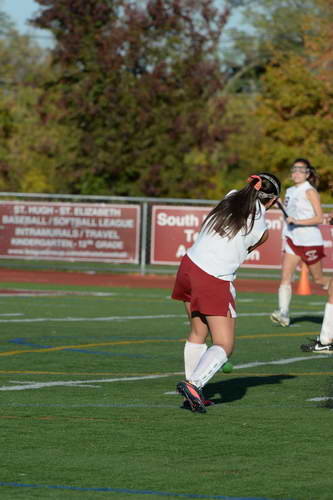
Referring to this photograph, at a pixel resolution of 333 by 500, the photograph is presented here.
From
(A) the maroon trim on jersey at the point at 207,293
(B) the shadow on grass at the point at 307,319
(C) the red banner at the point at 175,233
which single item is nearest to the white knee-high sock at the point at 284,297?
(B) the shadow on grass at the point at 307,319

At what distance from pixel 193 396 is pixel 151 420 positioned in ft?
1.46

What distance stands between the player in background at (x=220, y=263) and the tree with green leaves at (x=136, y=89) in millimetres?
26621

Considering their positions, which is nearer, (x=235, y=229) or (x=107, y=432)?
(x=107, y=432)

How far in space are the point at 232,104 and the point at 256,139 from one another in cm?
663

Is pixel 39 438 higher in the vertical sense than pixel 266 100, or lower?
lower

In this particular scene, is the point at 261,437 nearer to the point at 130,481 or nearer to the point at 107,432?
the point at 107,432

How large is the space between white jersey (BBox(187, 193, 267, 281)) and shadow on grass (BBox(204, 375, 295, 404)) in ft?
3.87

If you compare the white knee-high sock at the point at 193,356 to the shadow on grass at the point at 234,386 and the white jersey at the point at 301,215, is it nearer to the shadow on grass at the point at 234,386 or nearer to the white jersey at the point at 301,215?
the shadow on grass at the point at 234,386

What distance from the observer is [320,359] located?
1277 cm

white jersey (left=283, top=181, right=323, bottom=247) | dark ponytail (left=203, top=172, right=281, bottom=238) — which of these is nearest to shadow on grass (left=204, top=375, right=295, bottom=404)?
dark ponytail (left=203, top=172, right=281, bottom=238)

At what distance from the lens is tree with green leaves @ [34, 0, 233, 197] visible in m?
35.8

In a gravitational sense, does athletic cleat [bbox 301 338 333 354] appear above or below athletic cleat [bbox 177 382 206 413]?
below

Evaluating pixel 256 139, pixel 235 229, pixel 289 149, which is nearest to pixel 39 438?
pixel 235 229

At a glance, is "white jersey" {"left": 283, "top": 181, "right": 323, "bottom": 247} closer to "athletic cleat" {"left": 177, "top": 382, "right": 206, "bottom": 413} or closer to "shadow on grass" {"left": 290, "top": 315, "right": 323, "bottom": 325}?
"shadow on grass" {"left": 290, "top": 315, "right": 323, "bottom": 325}
